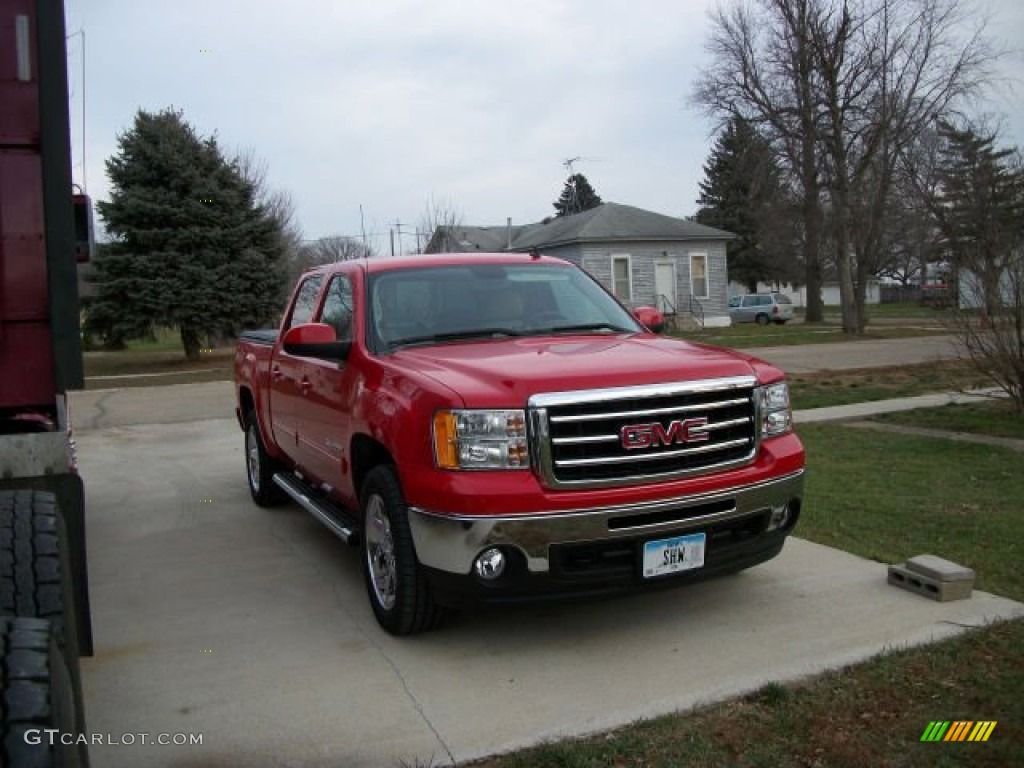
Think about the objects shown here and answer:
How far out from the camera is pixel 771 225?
4169 centimetres

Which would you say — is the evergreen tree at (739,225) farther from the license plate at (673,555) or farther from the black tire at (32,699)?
the black tire at (32,699)

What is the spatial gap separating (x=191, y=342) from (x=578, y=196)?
199 feet

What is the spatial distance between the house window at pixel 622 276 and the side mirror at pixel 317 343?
107 ft

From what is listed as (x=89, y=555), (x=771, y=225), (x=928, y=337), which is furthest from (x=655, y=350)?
(x=771, y=225)

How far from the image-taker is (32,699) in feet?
5.98

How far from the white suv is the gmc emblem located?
39853 mm

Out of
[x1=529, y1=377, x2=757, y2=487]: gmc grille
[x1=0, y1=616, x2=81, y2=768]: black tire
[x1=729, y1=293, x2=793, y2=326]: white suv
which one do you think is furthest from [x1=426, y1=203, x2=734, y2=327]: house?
[x1=0, y1=616, x2=81, y2=768]: black tire

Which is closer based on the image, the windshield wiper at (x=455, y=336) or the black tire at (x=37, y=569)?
the black tire at (x=37, y=569)

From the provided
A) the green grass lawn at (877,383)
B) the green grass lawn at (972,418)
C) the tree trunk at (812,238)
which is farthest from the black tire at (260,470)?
the tree trunk at (812,238)

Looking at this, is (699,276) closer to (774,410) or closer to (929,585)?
(929,585)

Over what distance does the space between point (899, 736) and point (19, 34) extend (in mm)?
4001

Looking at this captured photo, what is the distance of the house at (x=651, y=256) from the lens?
120 feet

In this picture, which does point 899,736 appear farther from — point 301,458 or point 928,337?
point 928,337

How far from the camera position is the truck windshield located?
499 centimetres
